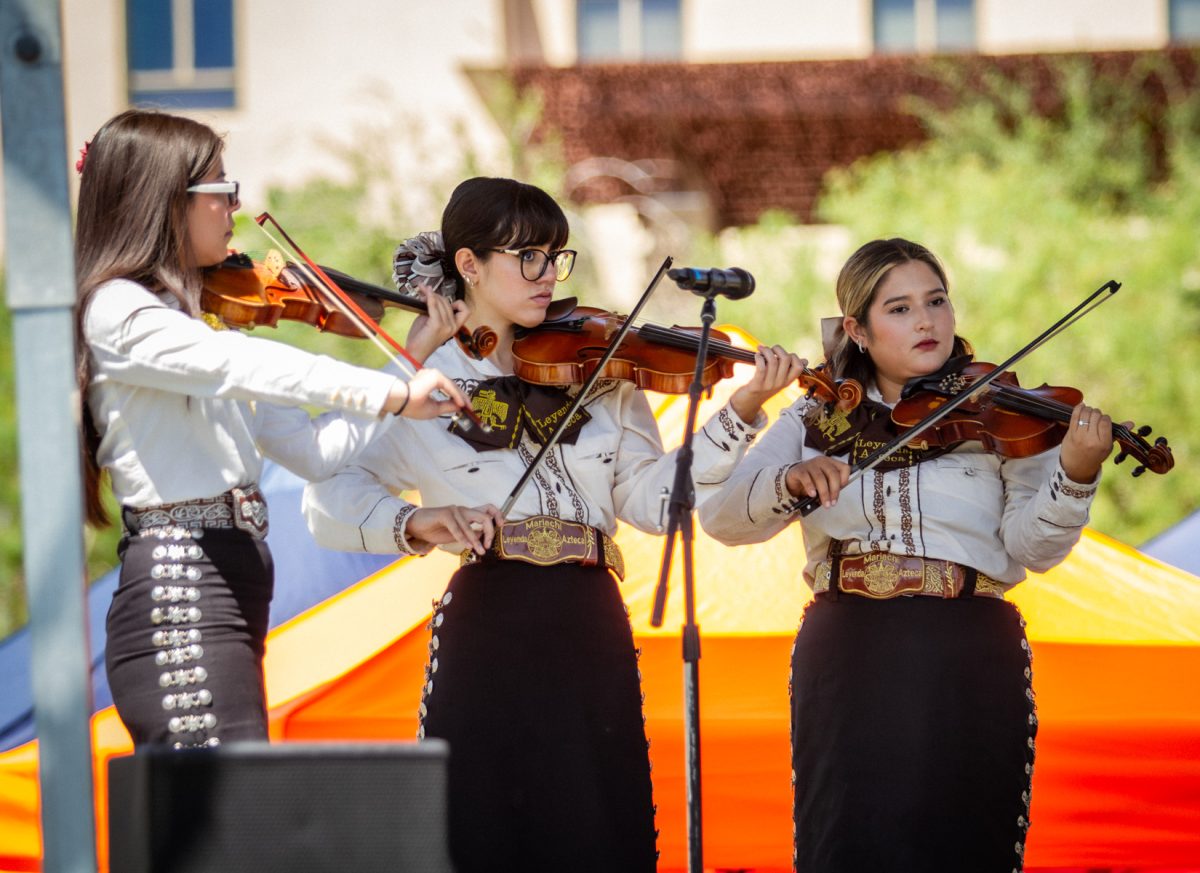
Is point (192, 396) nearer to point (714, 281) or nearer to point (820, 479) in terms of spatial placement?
point (714, 281)

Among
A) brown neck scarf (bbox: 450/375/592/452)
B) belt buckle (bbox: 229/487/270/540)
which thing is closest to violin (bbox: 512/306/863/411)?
brown neck scarf (bbox: 450/375/592/452)

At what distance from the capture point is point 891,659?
7.54 ft

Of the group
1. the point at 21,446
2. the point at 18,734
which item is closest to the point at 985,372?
the point at 21,446

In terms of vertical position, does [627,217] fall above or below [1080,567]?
above

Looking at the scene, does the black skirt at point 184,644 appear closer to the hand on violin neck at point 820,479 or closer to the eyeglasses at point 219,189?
the eyeglasses at point 219,189

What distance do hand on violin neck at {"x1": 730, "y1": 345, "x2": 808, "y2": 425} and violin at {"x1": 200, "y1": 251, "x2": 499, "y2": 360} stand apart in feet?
1.34

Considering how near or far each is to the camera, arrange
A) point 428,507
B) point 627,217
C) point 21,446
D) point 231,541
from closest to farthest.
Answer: point 21,446
point 231,541
point 428,507
point 627,217

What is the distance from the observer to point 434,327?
225 cm

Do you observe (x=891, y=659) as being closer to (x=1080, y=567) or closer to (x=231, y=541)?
(x=231, y=541)

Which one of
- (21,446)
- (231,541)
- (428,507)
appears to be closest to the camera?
(21,446)

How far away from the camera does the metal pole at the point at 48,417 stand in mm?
A: 1772

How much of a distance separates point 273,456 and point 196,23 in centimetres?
937

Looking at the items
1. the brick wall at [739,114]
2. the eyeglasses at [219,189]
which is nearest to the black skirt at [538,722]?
the eyeglasses at [219,189]

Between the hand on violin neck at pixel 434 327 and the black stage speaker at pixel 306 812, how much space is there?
67cm
